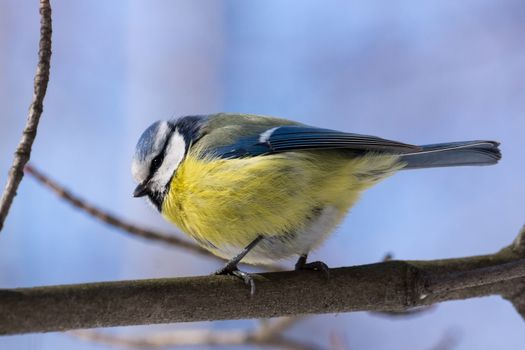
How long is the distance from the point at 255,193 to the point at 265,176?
7cm

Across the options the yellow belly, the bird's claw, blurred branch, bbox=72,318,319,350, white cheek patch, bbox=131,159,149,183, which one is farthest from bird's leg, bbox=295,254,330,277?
white cheek patch, bbox=131,159,149,183

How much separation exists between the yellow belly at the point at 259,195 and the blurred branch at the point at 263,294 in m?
0.29

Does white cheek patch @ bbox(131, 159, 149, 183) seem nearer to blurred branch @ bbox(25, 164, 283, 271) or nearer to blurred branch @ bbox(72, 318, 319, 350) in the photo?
blurred branch @ bbox(25, 164, 283, 271)

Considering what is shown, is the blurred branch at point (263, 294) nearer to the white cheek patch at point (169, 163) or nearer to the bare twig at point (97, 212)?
the bare twig at point (97, 212)

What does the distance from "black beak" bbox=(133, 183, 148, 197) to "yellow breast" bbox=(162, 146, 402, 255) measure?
0.14 meters

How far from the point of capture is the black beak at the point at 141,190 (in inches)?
93.4

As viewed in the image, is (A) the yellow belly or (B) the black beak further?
(B) the black beak

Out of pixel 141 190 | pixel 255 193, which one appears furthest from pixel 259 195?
pixel 141 190

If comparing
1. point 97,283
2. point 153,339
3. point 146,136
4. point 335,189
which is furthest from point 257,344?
point 97,283

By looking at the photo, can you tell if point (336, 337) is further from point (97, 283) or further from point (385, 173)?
point (97, 283)

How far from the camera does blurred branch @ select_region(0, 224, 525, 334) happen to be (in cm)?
145

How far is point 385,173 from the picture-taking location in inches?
90.7

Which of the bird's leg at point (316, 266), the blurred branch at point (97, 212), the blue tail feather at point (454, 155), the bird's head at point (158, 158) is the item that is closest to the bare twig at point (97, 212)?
the blurred branch at point (97, 212)

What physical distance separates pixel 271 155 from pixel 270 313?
625 millimetres
